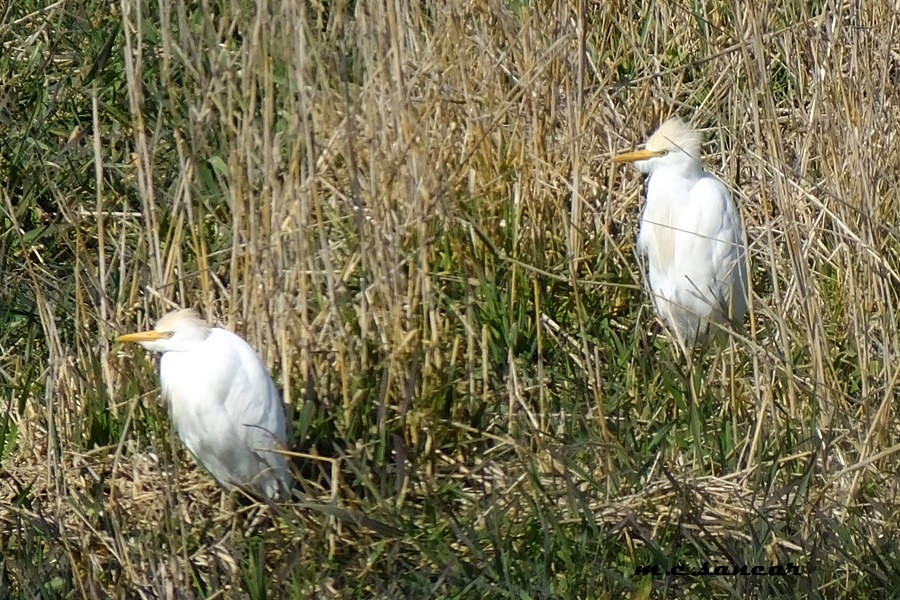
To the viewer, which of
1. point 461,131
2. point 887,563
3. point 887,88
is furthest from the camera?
point 461,131

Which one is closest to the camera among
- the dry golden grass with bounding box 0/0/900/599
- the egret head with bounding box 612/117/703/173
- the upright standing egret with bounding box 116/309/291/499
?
the dry golden grass with bounding box 0/0/900/599

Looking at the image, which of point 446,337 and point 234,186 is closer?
point 234,186

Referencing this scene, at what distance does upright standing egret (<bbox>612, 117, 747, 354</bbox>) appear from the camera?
3.57 m

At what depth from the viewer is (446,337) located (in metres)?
3.26

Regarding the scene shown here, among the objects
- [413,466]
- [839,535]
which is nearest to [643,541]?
[839,535]

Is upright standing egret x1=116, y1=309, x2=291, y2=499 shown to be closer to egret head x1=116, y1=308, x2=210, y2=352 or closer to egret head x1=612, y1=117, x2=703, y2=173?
egret head x1=116, y1=308, x2=210, y2=352

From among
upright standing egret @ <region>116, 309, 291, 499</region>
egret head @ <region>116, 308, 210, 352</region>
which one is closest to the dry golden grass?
upright standing egret @ <region>116, 309, 291, 499</region>

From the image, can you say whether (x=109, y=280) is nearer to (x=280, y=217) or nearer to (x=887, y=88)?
(x=280, y=217)

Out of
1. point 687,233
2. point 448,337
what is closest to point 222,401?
point 448,337

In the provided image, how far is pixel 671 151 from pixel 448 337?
79cm

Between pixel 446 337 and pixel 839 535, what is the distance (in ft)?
3.53

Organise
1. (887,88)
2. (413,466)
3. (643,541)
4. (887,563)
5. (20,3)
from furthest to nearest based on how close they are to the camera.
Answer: (20,3) → (887,88) → (413,466) → (643,541) → (887,563)

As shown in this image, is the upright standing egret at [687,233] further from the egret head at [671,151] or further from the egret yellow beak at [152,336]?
the egret yellow beak at [152,336]

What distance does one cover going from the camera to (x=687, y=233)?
355 cm
